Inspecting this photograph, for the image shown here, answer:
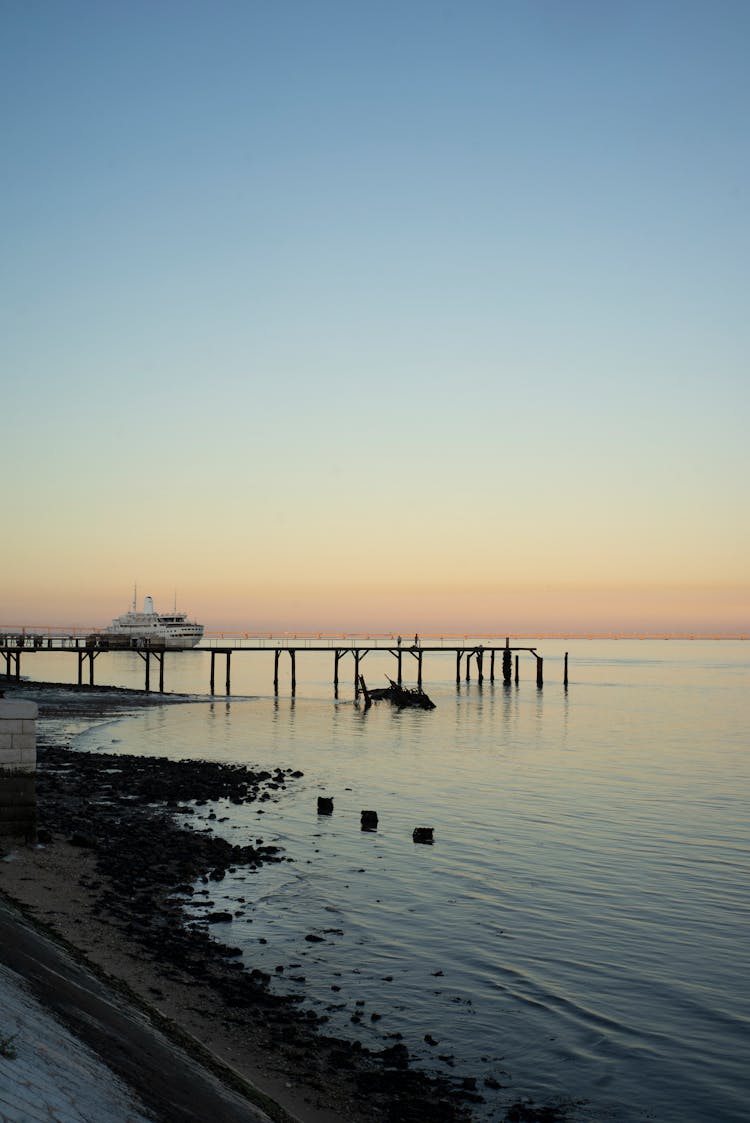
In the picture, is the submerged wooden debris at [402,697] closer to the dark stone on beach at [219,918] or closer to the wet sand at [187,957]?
the wet sand at [187,957]

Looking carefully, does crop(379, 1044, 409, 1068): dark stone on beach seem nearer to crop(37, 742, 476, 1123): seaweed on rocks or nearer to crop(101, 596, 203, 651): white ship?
crop(37, 742, 476, 1123): seaweed on rocks

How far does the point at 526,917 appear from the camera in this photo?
18031 millimetres

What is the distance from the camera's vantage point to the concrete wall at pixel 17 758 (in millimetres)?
17031

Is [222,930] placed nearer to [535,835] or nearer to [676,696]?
[535,835]

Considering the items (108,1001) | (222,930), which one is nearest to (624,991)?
(222,930)

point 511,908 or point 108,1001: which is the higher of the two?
point 108,1001

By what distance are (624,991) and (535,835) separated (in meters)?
11.5

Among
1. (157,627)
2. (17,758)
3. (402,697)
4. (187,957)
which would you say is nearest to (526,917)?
(187,957)

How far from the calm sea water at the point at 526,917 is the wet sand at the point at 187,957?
0.64 meters

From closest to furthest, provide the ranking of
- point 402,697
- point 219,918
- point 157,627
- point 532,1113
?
point 532,1113
point 219,918
point 402,697
point 157,627

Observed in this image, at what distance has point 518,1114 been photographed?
10.3 meters

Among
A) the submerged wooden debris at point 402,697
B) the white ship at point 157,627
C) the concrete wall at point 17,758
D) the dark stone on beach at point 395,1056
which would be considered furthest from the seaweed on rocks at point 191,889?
the white ship at point 157,627

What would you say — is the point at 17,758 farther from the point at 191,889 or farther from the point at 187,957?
the point at 187,957

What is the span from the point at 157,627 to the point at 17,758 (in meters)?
145
